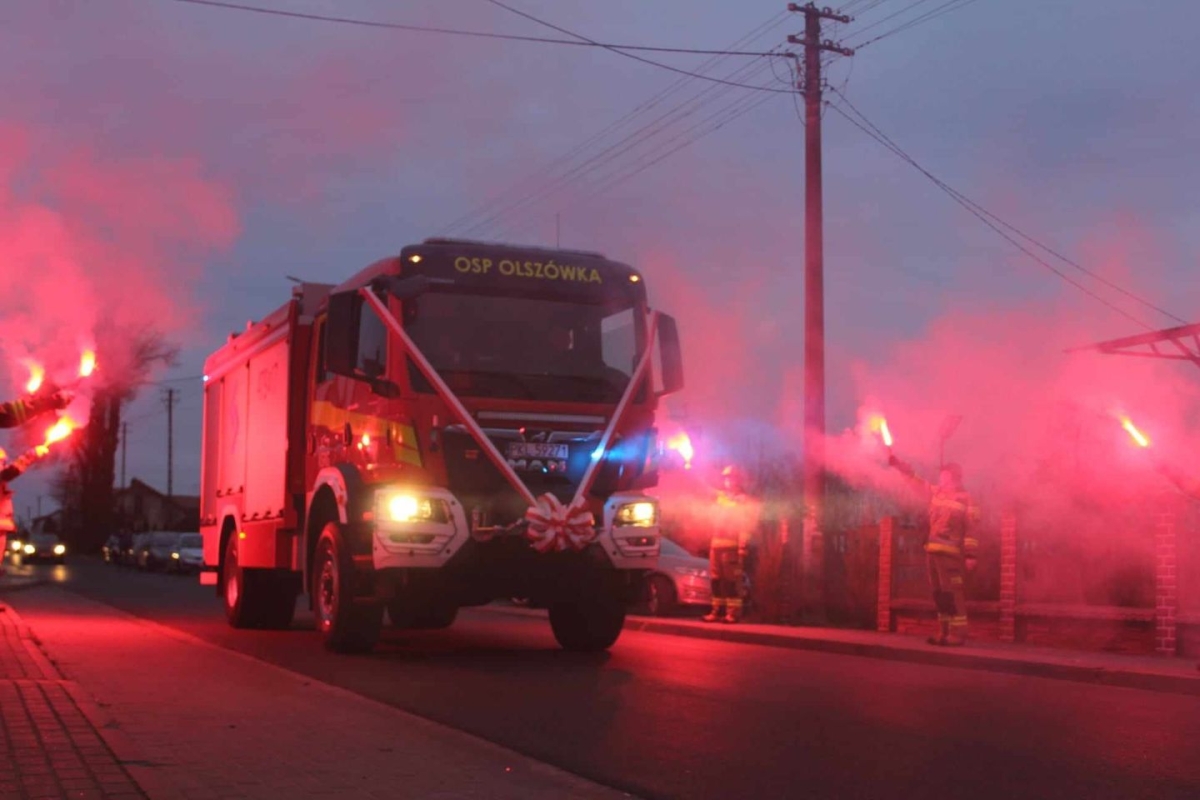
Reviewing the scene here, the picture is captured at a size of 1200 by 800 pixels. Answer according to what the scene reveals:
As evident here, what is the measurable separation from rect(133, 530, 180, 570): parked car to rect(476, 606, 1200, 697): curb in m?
34.2

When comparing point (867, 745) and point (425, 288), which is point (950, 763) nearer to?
point (867, 745)

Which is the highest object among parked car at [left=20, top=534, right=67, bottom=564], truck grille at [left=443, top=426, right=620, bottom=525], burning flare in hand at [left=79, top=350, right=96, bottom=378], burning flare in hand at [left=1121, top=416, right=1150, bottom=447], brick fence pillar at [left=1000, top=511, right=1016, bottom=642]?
burning flare in hand at [left=79, top=350, right=96, bottom=378]

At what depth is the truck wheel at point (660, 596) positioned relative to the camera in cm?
2239

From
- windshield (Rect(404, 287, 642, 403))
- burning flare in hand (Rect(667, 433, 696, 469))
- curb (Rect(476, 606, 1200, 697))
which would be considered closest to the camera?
curb (Rect(476, 606, 1200, 697))

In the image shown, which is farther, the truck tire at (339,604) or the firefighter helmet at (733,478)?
the firefighter helmet at (733,478)

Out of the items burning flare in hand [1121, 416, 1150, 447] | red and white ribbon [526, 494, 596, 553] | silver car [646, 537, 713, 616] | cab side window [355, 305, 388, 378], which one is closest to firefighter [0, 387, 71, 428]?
cab side window [355, 305, 388, 378]

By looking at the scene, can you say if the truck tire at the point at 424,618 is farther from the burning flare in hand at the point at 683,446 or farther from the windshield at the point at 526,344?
the burning flare in hand at the point at 683,446

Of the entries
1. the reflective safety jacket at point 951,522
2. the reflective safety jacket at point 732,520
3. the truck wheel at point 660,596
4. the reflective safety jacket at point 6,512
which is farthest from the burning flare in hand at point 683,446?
the reflective safety jacket at point 6,512

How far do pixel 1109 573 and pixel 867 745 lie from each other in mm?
8953

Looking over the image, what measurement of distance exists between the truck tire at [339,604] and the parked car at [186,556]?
110ft

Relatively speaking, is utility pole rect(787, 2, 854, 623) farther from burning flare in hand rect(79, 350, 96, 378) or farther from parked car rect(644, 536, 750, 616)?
burning flare in hand rect(79, 350, 96, 378)

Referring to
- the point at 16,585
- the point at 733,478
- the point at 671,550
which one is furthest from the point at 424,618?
the point at 16,585

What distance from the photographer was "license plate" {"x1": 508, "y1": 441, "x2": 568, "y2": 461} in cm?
1267

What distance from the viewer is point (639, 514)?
13.2 m
